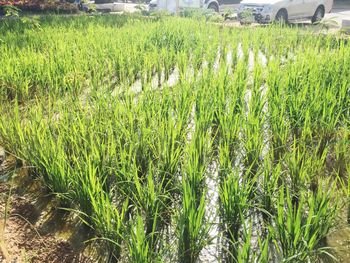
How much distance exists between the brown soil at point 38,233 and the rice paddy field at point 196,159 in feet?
0.31

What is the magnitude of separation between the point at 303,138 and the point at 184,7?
12.0 meters

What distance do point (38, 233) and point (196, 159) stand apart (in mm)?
895

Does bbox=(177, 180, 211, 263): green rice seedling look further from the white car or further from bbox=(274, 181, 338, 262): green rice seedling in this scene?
the white car

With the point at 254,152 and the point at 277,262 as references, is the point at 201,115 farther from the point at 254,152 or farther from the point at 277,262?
the point at 277,262

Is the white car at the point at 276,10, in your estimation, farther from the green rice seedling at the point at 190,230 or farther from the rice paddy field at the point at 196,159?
the green rice seedling at the point at 190,230

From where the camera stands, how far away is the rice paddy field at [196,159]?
1573mm

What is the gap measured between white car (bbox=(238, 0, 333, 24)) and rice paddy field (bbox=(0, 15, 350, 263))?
261 inches

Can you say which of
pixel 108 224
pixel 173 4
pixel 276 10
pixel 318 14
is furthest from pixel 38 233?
pixel 173 4

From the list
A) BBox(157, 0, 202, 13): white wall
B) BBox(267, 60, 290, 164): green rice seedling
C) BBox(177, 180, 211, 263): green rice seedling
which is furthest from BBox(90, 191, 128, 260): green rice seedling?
BBox(157, 0, 202, 13): white wall

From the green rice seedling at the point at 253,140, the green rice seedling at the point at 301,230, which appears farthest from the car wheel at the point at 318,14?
the green rice seedling at the point at 301,230

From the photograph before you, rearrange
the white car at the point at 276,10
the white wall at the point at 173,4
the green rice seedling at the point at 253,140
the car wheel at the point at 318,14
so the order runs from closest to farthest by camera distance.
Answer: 1. the green rice seedling at the point at 253,140
2. the white car at the point at 276,10
3. the car wheel at the point at 318,14
4. the white wall at the point at 173,4

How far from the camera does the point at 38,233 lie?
1759 millimetres

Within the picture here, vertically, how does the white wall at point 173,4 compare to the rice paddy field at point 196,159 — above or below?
above

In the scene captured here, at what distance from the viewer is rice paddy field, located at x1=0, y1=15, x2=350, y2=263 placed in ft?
5.16
